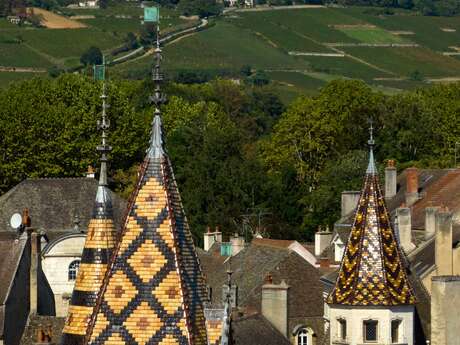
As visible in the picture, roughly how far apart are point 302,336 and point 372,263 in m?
18.3

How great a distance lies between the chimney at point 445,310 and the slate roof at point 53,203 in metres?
33.1

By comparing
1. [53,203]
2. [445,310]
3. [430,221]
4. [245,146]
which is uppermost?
[445,310]

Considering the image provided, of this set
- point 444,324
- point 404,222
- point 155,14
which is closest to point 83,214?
point 404,222

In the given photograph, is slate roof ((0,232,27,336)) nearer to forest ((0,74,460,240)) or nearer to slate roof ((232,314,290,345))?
slate roof ((232,314,290,345))

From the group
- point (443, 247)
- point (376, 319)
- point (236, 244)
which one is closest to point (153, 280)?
point (376, 319)

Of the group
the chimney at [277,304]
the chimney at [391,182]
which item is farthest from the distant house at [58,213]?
the chimney at [277,304]

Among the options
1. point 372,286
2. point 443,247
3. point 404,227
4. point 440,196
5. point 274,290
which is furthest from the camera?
point 440,196

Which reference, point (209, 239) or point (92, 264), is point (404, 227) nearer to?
point (209, 239)

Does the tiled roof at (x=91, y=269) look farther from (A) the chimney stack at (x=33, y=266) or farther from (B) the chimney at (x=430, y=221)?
(B) the chimney at (x=430, y=221)

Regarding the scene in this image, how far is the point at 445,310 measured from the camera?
185ft

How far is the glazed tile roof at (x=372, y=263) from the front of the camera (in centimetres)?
4647

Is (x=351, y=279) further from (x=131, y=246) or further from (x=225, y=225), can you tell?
(x=225, y=225)

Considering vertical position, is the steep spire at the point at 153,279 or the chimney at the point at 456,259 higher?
the steep spire at the point at 153,279

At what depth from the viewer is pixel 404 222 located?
72.9 metres
